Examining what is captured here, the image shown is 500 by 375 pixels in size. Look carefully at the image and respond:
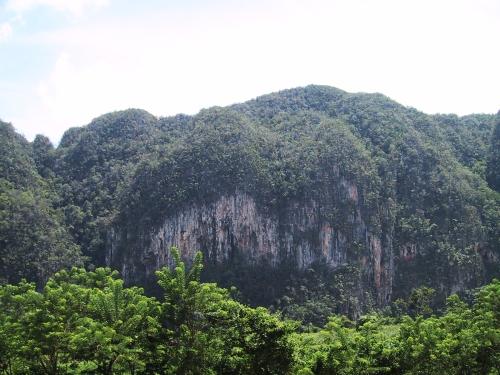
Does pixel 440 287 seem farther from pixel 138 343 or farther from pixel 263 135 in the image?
pixel 138 343

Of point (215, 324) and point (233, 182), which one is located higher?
point (233, 182)

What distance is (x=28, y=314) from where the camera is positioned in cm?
2434

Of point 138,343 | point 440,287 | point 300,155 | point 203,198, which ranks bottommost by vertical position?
point 440,287

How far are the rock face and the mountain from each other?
160mm

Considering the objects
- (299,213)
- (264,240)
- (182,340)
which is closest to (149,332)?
(182,340)

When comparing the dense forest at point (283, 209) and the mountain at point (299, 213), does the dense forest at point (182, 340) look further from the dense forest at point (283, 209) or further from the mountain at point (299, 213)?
the mountain at point (299, 213)

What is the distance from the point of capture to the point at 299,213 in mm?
91938

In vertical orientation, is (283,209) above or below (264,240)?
above

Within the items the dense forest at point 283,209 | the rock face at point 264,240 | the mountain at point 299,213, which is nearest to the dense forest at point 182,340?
the dense forest at point 283,209

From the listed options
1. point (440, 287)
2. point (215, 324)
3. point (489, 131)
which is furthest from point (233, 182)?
point (215, 324)

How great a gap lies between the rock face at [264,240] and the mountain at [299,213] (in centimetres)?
16

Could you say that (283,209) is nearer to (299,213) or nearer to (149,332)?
(299,213)

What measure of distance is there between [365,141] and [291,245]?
26.0 metres

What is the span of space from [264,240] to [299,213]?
6.79m
